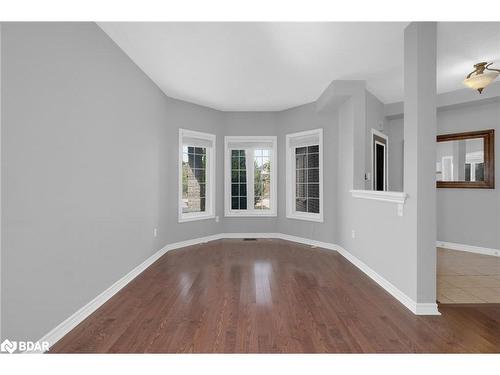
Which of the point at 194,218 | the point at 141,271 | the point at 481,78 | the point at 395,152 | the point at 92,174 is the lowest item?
the point at 141,271

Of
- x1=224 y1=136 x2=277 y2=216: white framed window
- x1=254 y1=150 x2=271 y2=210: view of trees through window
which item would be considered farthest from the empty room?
x1=254 y1=150 x2=271 y2=210: view of trees through window

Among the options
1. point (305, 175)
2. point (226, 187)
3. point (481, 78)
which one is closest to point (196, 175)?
point (226, 187)

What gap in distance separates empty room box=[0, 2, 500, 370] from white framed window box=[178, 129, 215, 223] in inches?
1.2

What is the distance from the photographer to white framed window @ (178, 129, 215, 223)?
473 cm

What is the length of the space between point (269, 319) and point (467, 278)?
2.67 m

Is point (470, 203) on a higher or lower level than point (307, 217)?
higher

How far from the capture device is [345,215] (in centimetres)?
409

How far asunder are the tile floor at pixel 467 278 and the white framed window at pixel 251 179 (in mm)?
3036

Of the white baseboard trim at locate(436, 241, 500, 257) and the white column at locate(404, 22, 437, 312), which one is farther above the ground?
the white column at locate(404, 22, 437, 312)

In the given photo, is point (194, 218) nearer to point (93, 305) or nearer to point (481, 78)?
point (93, 305)

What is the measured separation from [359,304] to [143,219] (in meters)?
2.82

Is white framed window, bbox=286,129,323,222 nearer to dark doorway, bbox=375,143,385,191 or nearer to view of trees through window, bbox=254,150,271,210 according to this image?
view of trees through window, bbox=254,150,271,210

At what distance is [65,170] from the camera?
199 cm

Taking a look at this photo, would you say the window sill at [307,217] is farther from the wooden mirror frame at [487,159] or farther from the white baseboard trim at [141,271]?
the wooden mirror frame at [487,159]
